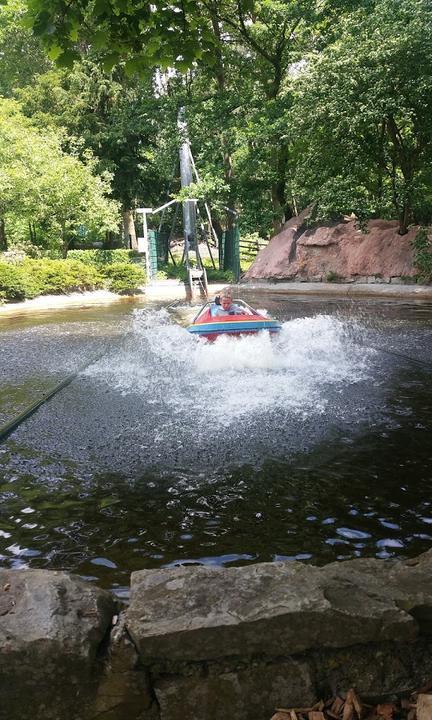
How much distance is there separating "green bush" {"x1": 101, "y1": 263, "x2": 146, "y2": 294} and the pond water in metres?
14.6

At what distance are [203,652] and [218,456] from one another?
304 centimetres

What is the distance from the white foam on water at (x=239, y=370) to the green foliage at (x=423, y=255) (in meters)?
7.00

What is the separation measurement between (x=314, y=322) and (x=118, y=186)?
22426mm

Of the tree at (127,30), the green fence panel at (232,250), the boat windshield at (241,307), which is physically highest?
the tree at (127,30)

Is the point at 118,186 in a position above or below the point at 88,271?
above

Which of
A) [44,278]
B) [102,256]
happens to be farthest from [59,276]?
[102,256]

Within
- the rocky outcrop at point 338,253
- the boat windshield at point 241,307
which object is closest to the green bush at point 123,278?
the rocky outcrop at point 338,253

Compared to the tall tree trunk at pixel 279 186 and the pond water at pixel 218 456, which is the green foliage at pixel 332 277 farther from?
the pond water at pixel 218 456

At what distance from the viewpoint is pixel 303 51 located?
21484 millimetres

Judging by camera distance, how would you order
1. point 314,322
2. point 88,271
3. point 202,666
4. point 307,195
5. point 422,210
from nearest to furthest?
point 202,666 → point 314,322 → point 422,210 → point 307,195 → point 88,271

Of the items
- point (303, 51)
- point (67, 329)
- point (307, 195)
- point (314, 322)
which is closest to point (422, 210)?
point (307, 195)

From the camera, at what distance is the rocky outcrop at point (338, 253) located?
19.6 metres

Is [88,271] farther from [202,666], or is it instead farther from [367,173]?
[202,666]

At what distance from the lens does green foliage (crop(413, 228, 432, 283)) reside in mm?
17719
